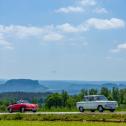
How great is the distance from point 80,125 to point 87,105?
20.4 metres

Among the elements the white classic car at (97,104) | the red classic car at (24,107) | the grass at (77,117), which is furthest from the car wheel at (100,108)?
the grass at (77,117)

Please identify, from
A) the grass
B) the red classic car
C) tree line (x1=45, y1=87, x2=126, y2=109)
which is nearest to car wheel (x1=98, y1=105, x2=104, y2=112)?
the red classic car

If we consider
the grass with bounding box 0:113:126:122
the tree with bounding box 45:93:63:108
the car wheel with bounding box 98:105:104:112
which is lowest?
the grass with bounding box 0:113:126:122

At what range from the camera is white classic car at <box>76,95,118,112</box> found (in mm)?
47594

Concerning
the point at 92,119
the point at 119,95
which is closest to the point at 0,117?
the point at 92,119

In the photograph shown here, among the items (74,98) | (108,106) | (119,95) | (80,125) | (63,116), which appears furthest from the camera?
(119,95)

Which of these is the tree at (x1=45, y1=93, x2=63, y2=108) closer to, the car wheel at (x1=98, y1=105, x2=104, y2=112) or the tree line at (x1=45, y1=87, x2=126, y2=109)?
the tree line at (x1=45, y1=87, x2=126, y2=109)

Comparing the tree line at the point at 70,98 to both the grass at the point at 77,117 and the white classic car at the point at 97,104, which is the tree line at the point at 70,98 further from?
the grass at the point at 77,117

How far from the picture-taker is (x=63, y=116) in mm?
37594

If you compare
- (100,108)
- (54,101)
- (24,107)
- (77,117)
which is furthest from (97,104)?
(54,101)

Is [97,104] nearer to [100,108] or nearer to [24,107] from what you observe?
[100,108]

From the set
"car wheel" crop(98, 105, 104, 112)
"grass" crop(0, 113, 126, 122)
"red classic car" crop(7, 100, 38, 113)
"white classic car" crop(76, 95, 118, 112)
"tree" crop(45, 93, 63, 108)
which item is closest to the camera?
"grass" crop(0, 113, 126, 122)

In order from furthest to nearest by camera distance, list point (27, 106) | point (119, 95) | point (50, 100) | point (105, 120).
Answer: point (119, 95) < point (50, 100) < point (27, 106) < point (105, 120)

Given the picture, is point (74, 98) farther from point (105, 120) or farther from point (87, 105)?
point (105, 120)
